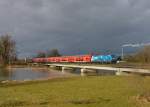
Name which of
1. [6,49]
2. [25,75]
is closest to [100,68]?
[25,75]

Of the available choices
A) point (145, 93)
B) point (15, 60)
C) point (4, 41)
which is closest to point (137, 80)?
point (145, 93)

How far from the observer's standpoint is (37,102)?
17.0 meters

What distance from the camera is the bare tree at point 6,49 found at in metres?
129

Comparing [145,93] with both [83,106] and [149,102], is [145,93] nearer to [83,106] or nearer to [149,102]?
[149,102]

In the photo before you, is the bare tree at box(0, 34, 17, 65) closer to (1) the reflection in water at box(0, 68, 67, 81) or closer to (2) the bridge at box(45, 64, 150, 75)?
(2) the bridge at box(45, 64, 150, 75)

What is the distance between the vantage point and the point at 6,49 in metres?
131

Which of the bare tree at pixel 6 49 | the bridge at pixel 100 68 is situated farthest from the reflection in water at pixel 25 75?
the bare tree at pixel 6 49

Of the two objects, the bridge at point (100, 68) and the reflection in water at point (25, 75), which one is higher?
the bridge at point (100, 68)

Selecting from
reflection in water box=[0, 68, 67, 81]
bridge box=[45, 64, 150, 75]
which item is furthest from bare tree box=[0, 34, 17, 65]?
reflection in water box=[0, 68, 67, 81]

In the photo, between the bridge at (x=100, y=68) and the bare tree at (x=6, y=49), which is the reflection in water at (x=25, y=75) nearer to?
the bridge at (x=100, y=68)

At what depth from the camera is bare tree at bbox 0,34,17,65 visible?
424 feet

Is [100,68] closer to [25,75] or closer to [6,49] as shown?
[25,75]

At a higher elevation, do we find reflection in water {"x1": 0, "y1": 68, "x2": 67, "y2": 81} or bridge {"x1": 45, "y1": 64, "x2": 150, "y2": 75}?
bridge {"x1": 45, "y1": 64, "x2": 150, "y2": 75}

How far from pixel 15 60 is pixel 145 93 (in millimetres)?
130792
